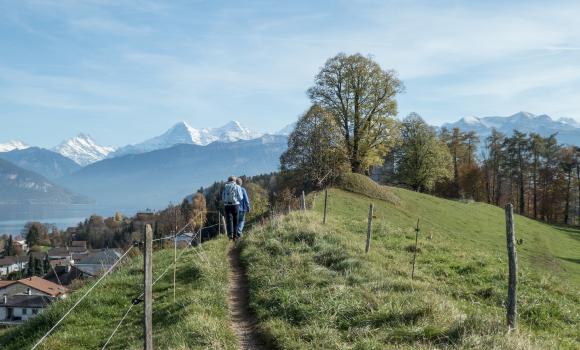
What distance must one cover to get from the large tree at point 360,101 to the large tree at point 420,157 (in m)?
18.4

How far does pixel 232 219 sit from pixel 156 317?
10631 millimetres

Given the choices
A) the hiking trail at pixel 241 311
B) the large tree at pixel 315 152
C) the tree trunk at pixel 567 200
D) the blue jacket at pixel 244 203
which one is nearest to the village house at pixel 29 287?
the large tree at pixel 315 152

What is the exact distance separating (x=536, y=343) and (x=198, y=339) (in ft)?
21.8

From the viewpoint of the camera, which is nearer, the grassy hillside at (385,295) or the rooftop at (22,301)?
the grassy hillside at (385,295)

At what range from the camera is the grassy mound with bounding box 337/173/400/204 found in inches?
1886

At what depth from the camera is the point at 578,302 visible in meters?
15.6

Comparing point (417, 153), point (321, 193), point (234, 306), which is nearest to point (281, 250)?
point (234, 306)

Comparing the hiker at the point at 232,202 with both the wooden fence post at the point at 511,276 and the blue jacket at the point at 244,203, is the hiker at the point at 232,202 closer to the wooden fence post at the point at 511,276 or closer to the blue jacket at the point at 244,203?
the blue jacket at the point at 244,203

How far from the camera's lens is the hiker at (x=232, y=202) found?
72.5 ft

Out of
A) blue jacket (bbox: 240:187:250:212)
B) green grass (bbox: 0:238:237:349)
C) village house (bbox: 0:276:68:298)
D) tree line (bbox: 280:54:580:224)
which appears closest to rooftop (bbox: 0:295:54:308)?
village house (bbox: 0:276:68:298)

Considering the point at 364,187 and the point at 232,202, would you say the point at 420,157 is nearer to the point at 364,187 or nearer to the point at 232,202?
the point at 364,187

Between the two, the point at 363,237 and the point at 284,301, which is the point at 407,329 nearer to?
the point at 284,301

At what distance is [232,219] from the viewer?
23094mm

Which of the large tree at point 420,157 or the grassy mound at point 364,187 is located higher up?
the large tree at point 420,157
